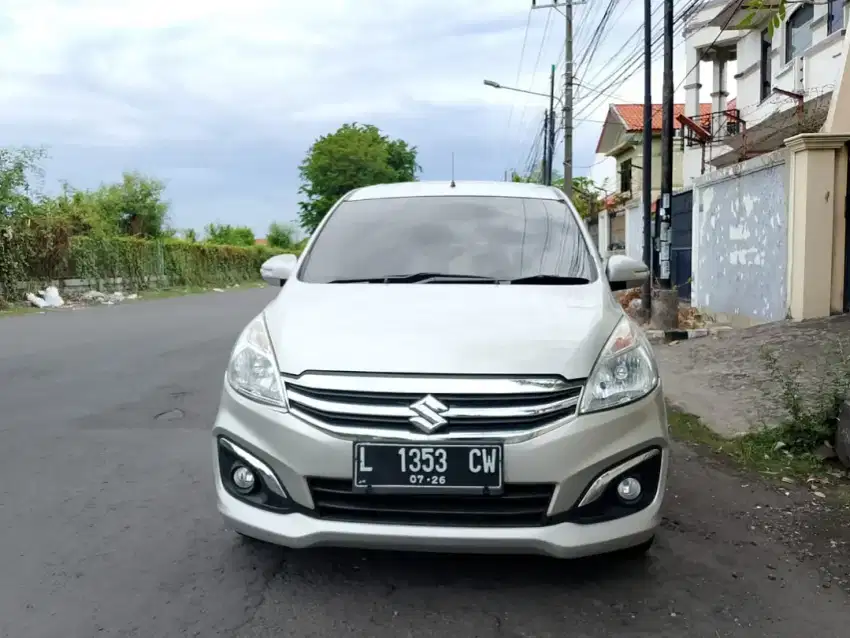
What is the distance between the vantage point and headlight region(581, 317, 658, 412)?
272cm

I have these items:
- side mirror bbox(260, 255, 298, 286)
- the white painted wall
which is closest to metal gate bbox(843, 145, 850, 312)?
the white painted wall

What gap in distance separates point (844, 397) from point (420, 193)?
2803 mm

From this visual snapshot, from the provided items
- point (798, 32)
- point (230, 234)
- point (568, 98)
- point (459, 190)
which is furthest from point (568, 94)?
point (230, 234)

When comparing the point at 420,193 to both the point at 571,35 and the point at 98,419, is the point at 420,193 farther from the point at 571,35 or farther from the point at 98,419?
the point at 571,35

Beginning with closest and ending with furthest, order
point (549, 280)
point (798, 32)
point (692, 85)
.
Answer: point (549, 280) < point (798, 32) < point (692, 85)

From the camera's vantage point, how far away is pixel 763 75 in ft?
66.3

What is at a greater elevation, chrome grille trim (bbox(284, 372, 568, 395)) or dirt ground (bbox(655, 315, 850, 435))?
chrome grille trim (bbox(284, 372, 568, 395))

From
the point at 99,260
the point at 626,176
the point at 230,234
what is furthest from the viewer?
the point at 230,234

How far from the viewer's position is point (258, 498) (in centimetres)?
281

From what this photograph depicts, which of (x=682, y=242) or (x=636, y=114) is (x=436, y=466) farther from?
(x=636, y=114)

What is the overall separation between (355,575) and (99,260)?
2414 cm

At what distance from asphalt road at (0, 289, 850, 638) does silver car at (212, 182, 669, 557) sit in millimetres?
265

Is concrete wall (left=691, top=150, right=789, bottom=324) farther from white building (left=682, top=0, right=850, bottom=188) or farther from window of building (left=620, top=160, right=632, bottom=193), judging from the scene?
window of building (left=620, top=160, right=632, bottom=193)

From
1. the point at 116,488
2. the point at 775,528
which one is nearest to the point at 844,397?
the point at 775,528
